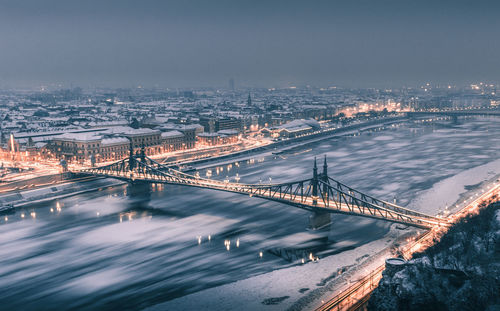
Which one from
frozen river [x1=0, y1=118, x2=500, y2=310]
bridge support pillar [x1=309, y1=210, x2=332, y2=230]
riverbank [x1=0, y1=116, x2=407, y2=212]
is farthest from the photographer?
riverbank [x1=0, y1=116, x2=407, y2=212]

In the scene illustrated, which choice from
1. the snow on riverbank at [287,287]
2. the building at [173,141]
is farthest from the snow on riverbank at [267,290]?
the building at [173,141]

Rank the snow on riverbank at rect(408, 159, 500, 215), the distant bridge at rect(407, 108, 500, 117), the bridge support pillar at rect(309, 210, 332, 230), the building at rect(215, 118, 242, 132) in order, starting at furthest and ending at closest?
the distant bridge at rect(407, 108, 500, 117) → the building at rect(215, 118, 242, 132) → the snow on riverbank at rect(408, 159, 500, 215) → the bridge support pillar at rect(309, 210, 332, 230)

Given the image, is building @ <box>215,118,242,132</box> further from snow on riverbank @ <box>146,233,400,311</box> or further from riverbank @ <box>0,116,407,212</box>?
snow on riverbank @ <box>146,233,400,311</box>

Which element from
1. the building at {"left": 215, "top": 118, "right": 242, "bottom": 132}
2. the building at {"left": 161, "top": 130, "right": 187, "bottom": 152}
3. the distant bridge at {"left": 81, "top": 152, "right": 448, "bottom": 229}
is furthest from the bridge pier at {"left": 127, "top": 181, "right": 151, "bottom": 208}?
the building at {"left": 215, "top": 118, "right": 242, "bottom": 132}

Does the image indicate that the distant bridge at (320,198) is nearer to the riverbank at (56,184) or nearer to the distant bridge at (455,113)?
the riverbank at (56,184)

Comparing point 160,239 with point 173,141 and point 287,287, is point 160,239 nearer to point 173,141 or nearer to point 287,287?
point 287,287

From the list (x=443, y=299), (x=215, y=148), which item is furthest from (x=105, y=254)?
(x=215, y=148)
